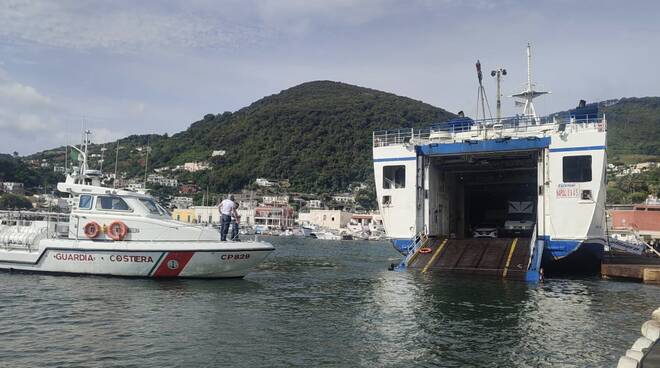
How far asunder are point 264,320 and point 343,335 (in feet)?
6.97

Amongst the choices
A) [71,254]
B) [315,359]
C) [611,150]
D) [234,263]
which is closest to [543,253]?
[234,263]

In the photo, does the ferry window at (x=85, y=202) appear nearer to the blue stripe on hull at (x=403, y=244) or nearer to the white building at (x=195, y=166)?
the blue stripe on hull at (x=403, y=244)

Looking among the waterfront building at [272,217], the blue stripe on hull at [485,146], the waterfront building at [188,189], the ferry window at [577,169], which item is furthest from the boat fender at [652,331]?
the waterfront building at [188,189]

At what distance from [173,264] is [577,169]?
14.9m

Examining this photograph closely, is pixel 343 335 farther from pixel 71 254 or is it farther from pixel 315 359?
pixel 71 254

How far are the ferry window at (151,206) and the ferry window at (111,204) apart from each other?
0.58 m

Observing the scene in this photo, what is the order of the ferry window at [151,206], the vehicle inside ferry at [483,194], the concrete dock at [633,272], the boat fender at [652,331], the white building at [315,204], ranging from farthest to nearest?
the white building at [315,204]
the vehicle inside ferry at [483,194]
the concrete dock at [633,272]
the ferry window at [151,206]
the boat fender at [652,331]

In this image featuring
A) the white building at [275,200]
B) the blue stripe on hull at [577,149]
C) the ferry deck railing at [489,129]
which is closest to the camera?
the blue stripe on hull at [577,149]

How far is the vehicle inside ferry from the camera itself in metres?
24.3

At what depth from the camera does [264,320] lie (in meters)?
11.5

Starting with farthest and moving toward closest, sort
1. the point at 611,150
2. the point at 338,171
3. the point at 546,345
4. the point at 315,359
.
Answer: the point at 338,171 → the point at 611,150 → the point at 546,345 → the point at 315,359

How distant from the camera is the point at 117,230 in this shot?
17.7m

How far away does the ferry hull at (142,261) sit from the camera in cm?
1723

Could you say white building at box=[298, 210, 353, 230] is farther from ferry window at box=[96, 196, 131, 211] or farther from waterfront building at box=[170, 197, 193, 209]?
ferry window at box=[96, 196, 131, 211]
